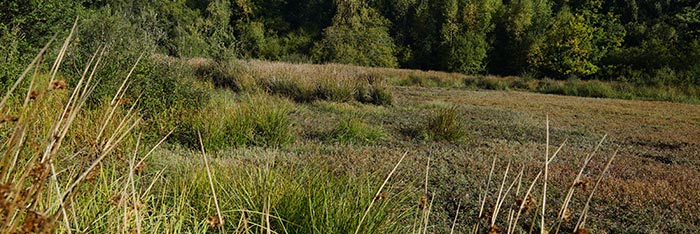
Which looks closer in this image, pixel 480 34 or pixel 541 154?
pixel 541 154

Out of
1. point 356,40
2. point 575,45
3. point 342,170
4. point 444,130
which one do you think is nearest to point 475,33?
point 575,45

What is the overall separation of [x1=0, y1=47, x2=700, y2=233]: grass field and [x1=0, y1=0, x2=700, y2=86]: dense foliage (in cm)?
1816

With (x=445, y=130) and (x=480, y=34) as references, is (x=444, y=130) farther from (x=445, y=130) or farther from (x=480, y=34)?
(x=480, y=34)

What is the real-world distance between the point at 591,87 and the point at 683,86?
407 centimetres

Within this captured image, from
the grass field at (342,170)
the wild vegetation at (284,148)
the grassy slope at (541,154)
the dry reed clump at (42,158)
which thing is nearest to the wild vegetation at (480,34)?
the grassy slope at (541,154)

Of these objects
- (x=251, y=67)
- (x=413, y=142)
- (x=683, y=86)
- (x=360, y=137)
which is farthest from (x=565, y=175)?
(x=683, y=86)

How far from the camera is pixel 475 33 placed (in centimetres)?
4803

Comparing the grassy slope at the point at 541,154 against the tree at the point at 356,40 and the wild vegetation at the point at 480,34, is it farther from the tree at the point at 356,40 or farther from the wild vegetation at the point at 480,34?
the tree at the point at 356,40

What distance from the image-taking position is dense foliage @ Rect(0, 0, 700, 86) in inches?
1421

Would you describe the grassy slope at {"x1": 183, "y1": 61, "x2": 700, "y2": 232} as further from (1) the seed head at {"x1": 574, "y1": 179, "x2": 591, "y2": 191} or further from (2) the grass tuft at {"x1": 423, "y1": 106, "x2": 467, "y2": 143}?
(1) the seed head at {"x1": 574, "y1": 179, "x2": 591, "y2": 191}

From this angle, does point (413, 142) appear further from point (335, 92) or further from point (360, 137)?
point (335, 92)

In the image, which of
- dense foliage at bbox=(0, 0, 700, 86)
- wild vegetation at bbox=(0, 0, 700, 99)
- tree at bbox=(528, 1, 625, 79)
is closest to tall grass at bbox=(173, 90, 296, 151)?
wild vegetation at bbox=(0, 0, 700, 99)

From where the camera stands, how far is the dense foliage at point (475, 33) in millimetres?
36094

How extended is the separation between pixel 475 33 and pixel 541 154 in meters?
43.2
